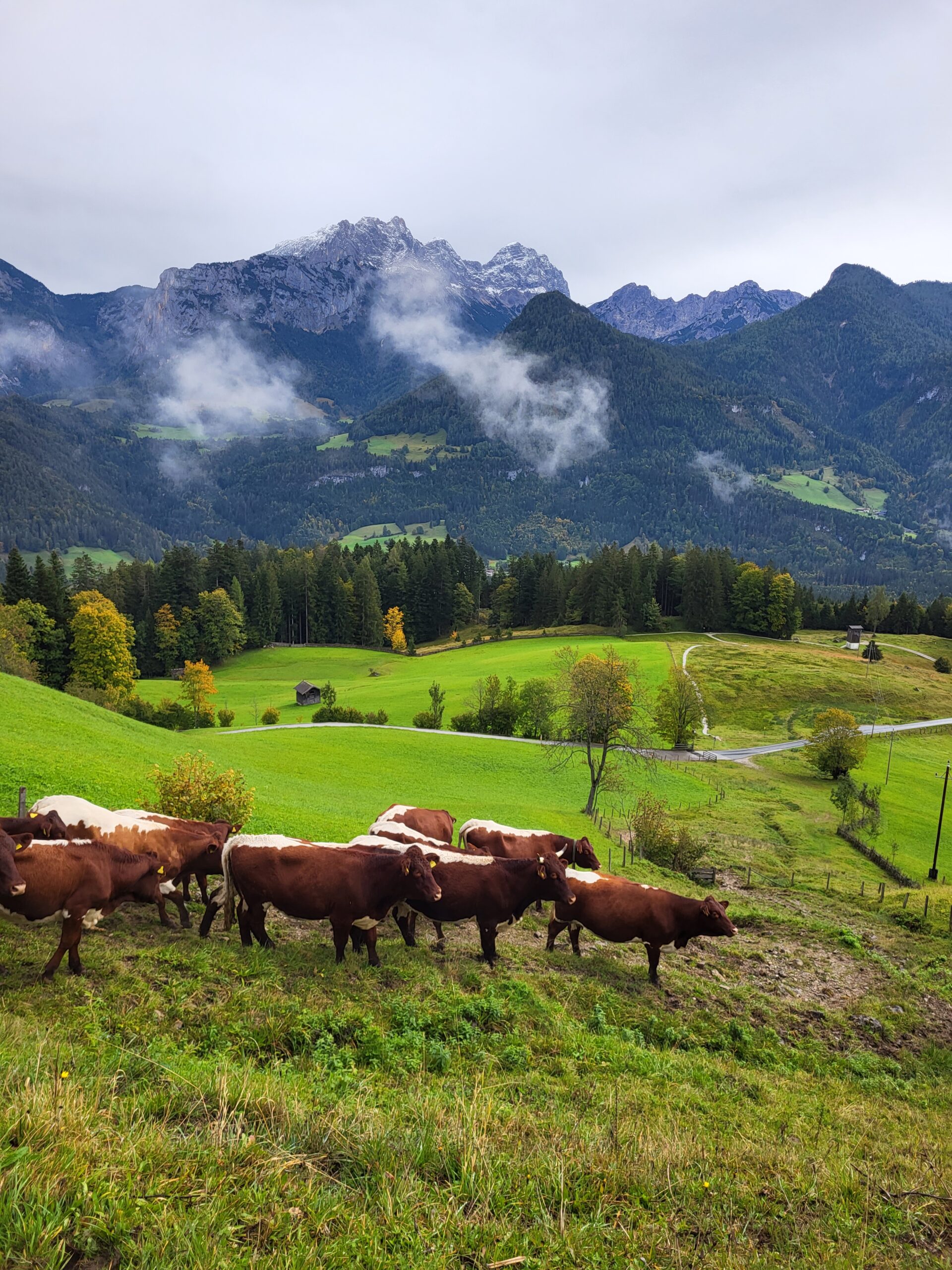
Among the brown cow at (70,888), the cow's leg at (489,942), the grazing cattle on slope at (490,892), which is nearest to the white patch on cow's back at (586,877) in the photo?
the grazing cattle on slope at (490,892)

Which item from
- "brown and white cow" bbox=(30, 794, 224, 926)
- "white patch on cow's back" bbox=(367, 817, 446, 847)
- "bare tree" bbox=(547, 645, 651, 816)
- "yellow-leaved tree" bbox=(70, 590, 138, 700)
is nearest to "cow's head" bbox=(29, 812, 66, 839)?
"brown and white cow" bbox=(30, 794, 224, 926)

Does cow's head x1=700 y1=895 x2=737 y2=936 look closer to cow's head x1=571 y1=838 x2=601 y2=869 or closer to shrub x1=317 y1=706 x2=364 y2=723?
cow's head x1=571 y1=838 x2=601 y2=869

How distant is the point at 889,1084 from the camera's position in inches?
476

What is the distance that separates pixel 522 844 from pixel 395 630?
355ft

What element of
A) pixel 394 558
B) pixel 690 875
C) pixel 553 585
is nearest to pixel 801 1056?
pixel 690 875

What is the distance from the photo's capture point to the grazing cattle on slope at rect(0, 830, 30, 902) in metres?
10.0

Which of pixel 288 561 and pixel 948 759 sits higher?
pixel 288 561

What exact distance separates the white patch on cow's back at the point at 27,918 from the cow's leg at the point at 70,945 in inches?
8.1

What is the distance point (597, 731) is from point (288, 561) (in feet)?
354

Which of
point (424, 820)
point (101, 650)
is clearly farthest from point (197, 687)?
point (424, 820)

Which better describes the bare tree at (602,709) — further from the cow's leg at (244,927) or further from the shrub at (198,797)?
the cow's leg at (244,927)

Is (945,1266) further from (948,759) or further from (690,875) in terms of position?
(948,759)

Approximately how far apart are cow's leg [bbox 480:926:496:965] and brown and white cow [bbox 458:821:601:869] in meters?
5.41

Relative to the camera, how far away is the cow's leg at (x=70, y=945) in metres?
10.1
